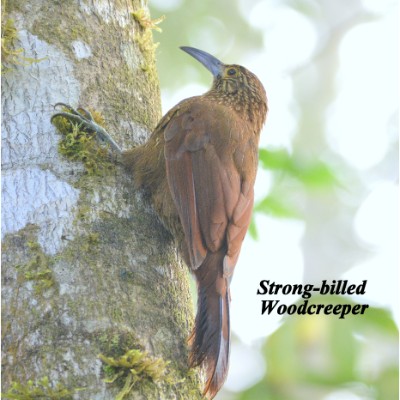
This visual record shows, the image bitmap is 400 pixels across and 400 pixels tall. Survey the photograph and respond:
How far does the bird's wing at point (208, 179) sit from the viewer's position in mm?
3107

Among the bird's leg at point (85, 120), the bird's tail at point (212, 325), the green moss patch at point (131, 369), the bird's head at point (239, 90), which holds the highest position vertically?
the bird's head at point (239, 90)

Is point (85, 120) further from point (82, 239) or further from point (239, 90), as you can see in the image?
point (239, 90)

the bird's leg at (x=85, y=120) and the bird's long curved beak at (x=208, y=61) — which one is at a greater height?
the bird's long curved beak at (x=208, y=61)

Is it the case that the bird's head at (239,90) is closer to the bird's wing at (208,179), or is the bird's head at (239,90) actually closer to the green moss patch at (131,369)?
the bird's wing at (208,179)

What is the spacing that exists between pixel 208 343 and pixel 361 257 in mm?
5861

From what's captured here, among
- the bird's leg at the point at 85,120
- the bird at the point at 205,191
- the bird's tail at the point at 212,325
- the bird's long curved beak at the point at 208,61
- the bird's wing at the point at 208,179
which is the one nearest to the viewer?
the bird's tail at the point at 212,325

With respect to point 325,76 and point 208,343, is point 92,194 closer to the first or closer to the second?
point 208,343

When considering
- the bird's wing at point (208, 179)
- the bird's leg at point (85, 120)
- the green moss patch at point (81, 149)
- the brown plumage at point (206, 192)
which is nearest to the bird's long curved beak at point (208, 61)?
the brown plumage at point (206, 192)

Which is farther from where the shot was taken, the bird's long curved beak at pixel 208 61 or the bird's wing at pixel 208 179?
the bird's long curved beak at pixel 208 61

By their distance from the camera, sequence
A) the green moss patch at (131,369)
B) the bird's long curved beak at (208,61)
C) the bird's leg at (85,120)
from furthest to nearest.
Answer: the bird's long curved beak at (208,61)
the bird's leg at (85,120)
the green moss patch at (131,369)

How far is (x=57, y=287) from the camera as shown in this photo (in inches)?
95.8

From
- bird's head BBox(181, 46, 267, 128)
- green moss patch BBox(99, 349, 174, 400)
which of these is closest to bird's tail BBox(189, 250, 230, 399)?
green moss patch BBox(99, 349, 174, 400)

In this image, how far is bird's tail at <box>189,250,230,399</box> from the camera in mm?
2637

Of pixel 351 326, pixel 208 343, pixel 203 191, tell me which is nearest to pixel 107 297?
pixel 208 343
